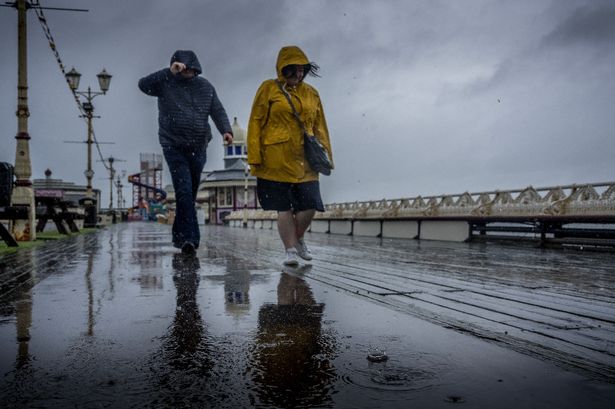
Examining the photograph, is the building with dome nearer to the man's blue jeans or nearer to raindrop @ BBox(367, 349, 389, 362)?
the man's blue jeans

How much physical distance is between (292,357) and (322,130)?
4.31m

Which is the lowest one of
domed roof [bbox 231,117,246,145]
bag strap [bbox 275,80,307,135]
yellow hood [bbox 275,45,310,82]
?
bag strap [bbox 275,80,307,135]

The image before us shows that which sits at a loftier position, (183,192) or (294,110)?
(294,110)

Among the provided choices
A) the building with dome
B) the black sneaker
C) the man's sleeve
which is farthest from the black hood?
the building with dome

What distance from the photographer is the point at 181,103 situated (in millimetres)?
6910

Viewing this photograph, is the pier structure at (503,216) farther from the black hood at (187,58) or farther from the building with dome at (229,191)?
the building with dome at (229,191)

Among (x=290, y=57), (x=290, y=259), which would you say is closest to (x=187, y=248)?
(x=290, y=259)

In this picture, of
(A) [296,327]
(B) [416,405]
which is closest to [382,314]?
(A) [296,327]

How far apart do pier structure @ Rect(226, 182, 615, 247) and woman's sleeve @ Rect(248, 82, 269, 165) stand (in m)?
6.49

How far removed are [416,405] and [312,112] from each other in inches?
181

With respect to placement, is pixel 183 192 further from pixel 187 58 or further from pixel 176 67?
pixel 187 58

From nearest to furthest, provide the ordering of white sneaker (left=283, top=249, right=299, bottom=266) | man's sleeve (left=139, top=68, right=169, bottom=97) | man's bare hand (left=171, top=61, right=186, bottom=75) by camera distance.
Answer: white sneaker (left=283, top=249, right=299, bottom=266)
man's bare hand (left=171, top=61, right=186, bottom=75)
man's sleeve (left=139, top=68, right=169, bottom=97)

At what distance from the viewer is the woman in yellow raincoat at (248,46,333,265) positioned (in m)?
5.49

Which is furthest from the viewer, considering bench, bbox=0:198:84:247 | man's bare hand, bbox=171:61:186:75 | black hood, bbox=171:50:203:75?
bench, bbox=0:198:84:247
